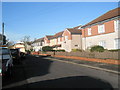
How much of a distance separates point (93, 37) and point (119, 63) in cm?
1523

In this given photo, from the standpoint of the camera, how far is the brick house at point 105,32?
2436 cm

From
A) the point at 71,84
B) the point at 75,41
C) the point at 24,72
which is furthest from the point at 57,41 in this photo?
Answer: the point at 71,84

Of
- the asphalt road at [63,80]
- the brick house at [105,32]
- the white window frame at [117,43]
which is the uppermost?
the brick house at [105,32]

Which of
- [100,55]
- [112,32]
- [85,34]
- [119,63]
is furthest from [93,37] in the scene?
[119,63]

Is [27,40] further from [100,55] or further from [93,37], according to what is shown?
[100,55]

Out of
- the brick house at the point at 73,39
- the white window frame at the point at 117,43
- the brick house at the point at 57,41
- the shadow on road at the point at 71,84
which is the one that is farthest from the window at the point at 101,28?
the brick house at the point at 57,41

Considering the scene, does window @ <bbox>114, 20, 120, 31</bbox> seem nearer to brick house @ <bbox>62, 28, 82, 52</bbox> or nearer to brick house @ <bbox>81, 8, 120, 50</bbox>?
brick house @ <bbox>81, 8, 120, 50</bbox>

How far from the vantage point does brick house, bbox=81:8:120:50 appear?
24364mm

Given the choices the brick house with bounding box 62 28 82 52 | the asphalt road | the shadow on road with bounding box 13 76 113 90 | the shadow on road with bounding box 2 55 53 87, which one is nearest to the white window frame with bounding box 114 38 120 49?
the shadow on road with bounding box 2 55 53 87

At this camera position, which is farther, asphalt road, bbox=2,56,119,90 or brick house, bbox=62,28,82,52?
brick house, bbox=62,28,82,52

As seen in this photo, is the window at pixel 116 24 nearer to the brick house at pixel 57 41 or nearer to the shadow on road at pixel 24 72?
the shadow on road at pixel 24 72

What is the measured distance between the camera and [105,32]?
26.6 meters

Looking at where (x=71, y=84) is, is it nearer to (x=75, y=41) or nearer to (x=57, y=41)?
(x=75, y=41)

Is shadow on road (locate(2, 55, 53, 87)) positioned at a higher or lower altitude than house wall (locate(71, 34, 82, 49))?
lower
